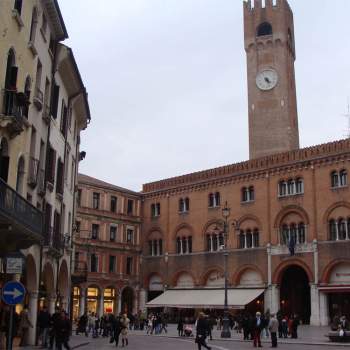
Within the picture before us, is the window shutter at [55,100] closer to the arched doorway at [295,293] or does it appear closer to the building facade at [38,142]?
the building facade at [38,142]

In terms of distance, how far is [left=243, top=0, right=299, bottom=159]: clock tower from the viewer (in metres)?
57.2

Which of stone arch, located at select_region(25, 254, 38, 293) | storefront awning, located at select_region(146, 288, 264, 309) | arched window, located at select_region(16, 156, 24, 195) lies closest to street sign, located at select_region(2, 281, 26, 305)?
arched window, located at select_region(16, 156, 24, 195)

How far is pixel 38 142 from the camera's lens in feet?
70.3

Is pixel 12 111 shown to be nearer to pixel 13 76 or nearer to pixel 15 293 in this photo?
pixel 13 76

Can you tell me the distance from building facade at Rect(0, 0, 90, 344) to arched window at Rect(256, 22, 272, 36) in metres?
35.6

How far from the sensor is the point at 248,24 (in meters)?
63.4

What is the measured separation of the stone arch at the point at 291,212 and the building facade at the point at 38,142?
745 inches

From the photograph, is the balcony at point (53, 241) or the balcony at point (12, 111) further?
the balcony at point (53, 241)

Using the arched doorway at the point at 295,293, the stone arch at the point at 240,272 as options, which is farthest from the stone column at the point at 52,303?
the stone arch at the point at 240,272

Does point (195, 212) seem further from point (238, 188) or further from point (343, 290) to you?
point (343, 290)

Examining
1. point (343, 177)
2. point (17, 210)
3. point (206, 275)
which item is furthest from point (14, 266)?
point (206, 275)

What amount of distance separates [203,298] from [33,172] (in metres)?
28.9

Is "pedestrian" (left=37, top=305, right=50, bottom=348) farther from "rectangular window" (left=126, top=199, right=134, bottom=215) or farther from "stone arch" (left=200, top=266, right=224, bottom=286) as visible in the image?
"rectangular window" (left=126, top=199, right=134, bottom=215)

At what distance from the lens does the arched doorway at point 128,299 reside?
54.2 m
